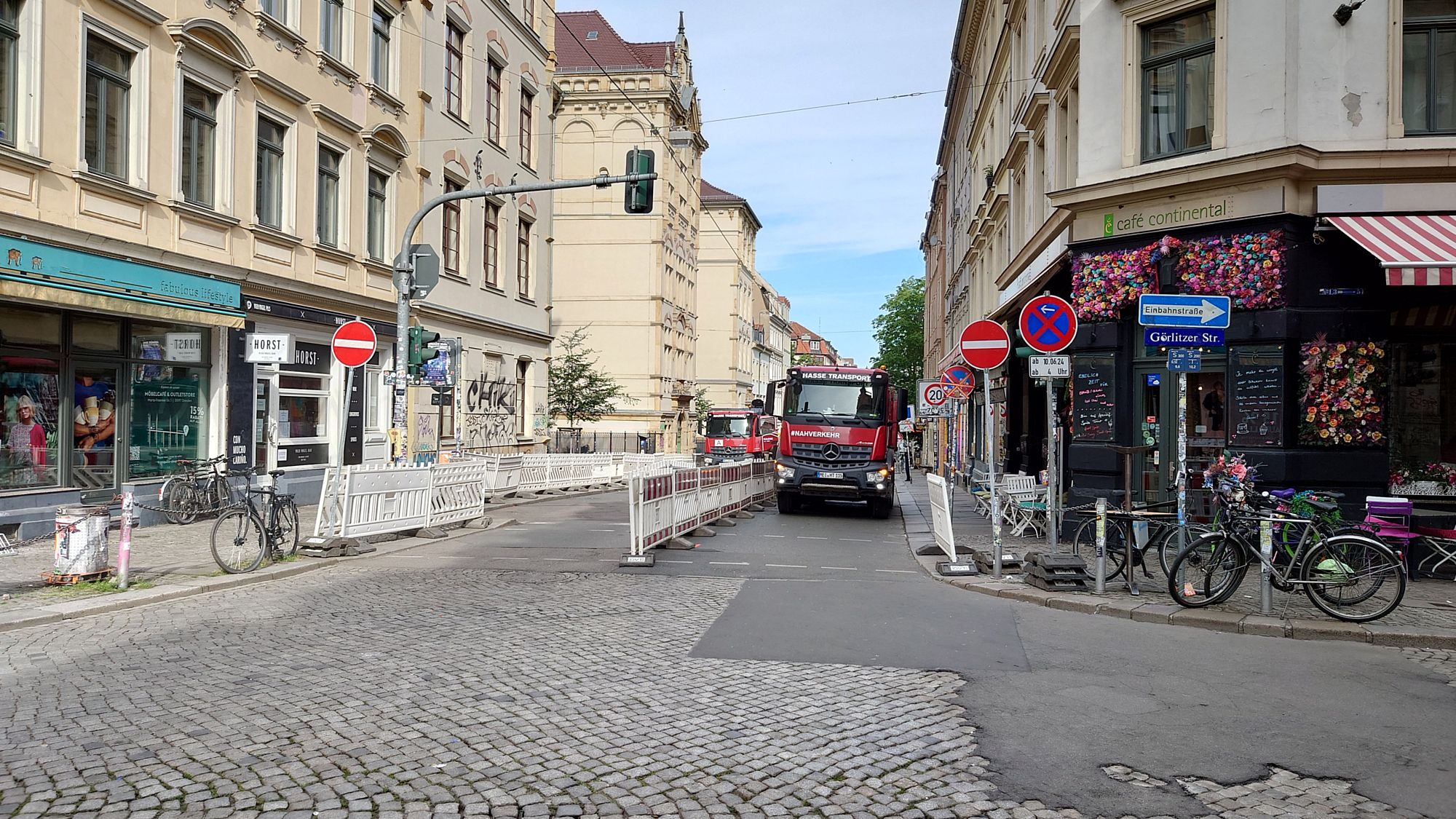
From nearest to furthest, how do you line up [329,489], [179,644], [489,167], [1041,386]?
[179,644] → [329,489] → [1041,386] → [489,167]

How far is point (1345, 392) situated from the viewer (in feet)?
40.8

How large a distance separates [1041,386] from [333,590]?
1482cm

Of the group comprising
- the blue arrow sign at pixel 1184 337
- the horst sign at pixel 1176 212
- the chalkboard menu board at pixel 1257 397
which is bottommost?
the chalkboard menu board at pixel 1257 397

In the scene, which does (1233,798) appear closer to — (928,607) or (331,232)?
(928,607)

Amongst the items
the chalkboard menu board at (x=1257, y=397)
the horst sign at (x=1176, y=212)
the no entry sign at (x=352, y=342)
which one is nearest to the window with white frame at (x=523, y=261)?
the no entry sign at (x=352, y=342)

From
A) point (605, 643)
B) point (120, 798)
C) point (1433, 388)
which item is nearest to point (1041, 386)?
point (1433, 388)

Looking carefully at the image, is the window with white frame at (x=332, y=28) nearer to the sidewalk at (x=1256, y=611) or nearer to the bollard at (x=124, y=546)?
the bollard at (x=124, y=546)

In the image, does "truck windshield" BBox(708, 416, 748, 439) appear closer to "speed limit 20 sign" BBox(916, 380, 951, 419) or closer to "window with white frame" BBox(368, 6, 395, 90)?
"speed limit 20 sign" BBox(916, 380, 951, 419)

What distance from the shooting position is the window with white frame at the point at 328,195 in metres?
20.6

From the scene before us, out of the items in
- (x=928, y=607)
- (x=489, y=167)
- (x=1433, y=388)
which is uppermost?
(x=489, y=167)

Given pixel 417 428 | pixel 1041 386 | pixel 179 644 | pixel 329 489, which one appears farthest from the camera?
pixel 417 428

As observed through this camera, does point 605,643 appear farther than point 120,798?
Yes

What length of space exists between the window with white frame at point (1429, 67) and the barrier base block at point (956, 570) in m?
7.73

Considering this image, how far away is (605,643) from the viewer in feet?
25.2
